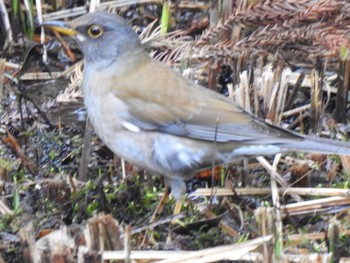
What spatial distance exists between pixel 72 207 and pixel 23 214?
10.5 inches

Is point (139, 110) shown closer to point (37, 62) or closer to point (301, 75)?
point (301, 75)

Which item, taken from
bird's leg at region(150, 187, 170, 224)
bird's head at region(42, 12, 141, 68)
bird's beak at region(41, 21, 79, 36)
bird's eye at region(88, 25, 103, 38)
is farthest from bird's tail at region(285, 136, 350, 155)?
bird's beak at region(41, 21, 79, 36)

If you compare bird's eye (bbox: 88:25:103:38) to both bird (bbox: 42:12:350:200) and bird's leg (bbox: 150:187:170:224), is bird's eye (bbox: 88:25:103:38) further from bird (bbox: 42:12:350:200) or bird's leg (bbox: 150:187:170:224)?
bird's leg (bbox: 150:187:170:224)

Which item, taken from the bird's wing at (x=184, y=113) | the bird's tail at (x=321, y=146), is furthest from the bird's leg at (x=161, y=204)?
the bird's tail at (x=321, y=146)

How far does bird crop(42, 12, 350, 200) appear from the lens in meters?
5.12

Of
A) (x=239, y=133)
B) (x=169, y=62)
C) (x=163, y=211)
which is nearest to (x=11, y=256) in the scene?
(x=163, y=211)

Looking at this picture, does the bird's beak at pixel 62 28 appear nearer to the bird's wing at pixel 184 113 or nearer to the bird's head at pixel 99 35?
the bird's head at pixel 99 35

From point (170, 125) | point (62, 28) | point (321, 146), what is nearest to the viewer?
point (321, 146)

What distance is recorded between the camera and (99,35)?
542cm

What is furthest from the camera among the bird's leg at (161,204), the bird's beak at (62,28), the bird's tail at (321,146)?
the bird's beak at (62,28)

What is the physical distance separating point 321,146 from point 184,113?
2.40 feet

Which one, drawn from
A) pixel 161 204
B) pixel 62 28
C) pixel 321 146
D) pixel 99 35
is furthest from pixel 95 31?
pixel 321 146

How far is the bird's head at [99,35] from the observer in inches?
212

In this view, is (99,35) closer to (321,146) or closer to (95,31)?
(95,31)
